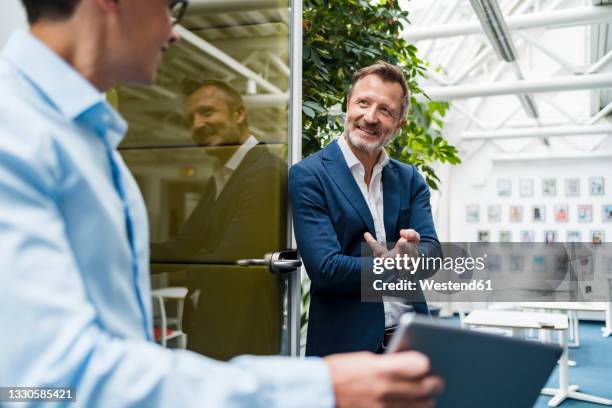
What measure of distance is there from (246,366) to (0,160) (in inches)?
13.3

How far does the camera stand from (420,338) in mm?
604

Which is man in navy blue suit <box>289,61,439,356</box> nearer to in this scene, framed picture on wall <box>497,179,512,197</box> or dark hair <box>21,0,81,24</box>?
dark hair <box>21,0,81,24</box>

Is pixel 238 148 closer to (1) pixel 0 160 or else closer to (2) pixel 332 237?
(2) pixel 332 237

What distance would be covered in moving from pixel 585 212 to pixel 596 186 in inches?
22.4

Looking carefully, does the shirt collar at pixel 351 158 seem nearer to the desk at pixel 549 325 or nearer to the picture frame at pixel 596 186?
the desk at pixel 549 325

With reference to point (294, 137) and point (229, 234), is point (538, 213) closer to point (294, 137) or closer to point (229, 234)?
point (294, 137)

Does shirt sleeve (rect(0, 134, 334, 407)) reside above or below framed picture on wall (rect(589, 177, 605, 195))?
below

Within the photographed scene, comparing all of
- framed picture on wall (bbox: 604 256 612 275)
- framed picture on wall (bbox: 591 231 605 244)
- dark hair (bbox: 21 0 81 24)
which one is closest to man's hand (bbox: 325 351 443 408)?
dark hair (bbox: 21 0 81 24)

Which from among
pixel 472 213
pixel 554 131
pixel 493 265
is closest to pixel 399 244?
pixel 493 265

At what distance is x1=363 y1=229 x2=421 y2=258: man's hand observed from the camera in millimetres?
1793

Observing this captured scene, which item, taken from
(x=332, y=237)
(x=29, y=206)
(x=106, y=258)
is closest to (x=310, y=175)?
(x=332, y=237)

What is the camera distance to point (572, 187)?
11.1 m

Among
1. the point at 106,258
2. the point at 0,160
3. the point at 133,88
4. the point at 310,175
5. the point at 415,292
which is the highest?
the point at 133,88

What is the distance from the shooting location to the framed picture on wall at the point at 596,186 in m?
10.9
